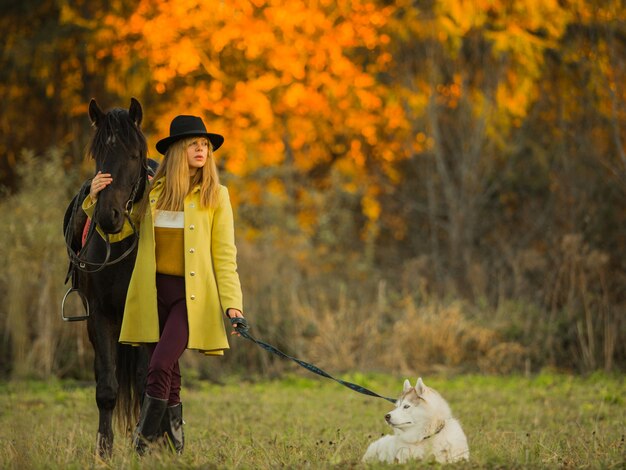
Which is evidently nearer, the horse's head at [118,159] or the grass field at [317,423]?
the grass field at [317,423]

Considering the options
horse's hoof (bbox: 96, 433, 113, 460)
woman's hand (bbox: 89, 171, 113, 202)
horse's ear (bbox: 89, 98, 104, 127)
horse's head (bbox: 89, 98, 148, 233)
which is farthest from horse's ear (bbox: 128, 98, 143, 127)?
horse's hoof (bbox: 96, 433, 113, 460)

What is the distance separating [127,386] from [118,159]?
179 centimetres

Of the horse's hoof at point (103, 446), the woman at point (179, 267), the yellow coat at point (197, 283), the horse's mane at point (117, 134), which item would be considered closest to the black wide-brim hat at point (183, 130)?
the woman at point (179, 267)

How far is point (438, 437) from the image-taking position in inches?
200

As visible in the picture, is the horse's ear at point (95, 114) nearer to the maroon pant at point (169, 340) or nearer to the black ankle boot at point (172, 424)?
the maroon pant at point (169, 340)

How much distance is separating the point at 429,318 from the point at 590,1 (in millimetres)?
4611

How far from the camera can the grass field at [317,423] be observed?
494 cm

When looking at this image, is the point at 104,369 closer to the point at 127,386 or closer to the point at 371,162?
the point at 127,386

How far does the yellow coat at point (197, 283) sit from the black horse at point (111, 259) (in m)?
0.24

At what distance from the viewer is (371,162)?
16.8m

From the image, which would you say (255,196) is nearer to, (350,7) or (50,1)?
(350,7)

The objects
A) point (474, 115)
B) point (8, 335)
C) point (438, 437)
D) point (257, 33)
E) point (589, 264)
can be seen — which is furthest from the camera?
point (257, 33)

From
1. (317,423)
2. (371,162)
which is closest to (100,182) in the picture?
(317,423)

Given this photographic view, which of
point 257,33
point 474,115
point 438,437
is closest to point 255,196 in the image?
point 257,33
